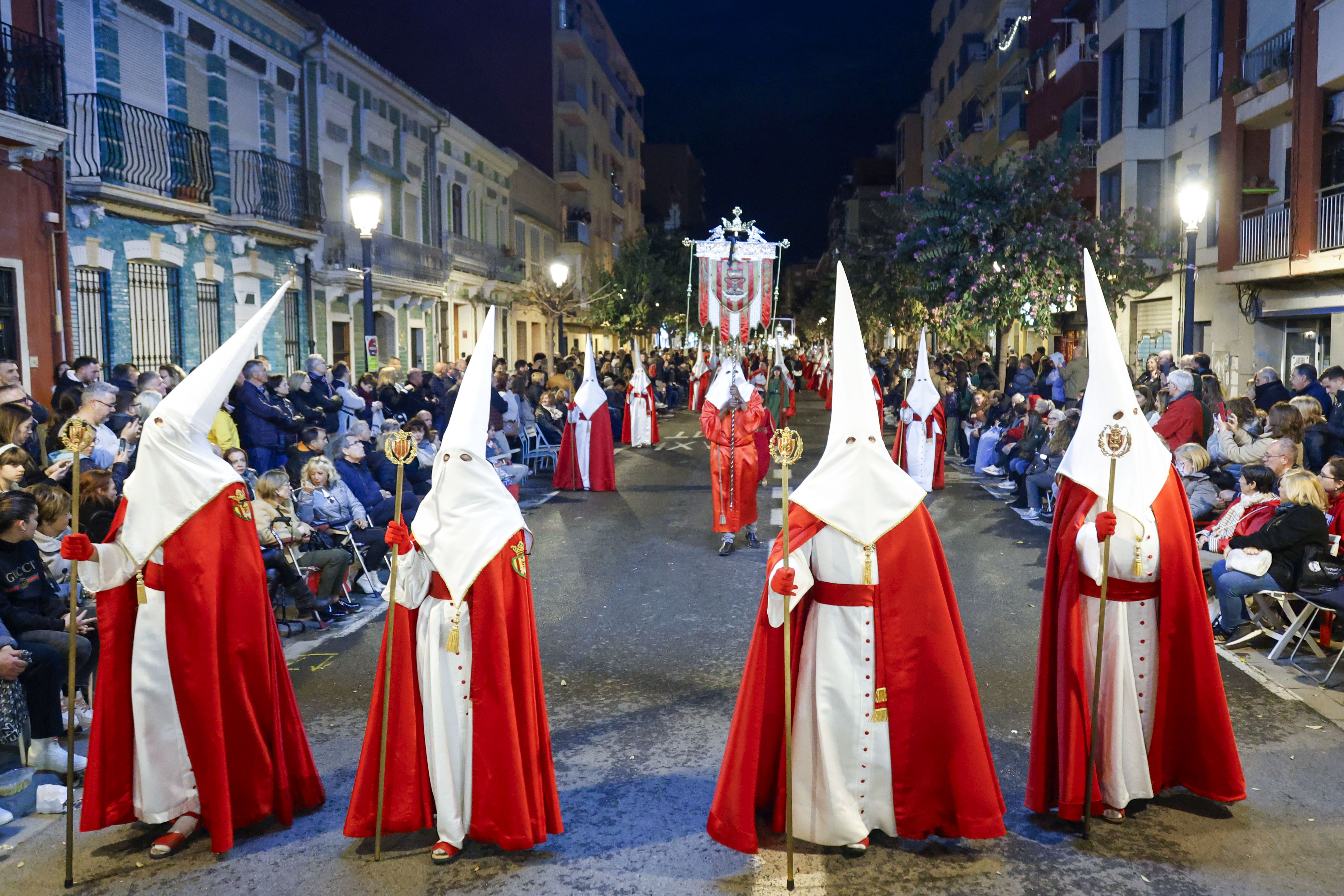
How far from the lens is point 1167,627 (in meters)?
4.86

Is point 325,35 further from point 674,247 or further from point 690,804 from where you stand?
point 674,247

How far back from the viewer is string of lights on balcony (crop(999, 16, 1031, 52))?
111 ft

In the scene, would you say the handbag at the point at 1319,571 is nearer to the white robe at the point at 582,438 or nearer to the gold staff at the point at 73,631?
the gold staff at the point at 73,631

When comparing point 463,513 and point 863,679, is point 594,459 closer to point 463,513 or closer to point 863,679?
point 463,513

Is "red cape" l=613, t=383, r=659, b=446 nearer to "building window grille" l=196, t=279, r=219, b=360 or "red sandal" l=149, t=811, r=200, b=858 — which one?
"building window grille" l=196, t=279, r=219, b=360

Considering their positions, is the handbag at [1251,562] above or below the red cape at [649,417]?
below

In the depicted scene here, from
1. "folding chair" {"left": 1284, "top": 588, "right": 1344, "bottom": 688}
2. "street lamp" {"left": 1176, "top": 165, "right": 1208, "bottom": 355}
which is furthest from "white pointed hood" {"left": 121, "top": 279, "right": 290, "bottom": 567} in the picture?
"street lamp" {"left": 1176, "top": 165, "right": 1208, "bottom": 355}

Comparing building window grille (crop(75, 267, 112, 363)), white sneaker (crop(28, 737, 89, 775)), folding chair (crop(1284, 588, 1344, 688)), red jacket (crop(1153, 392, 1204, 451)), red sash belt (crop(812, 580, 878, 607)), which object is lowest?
white sneaker (crop(28, 737, 89, 775))

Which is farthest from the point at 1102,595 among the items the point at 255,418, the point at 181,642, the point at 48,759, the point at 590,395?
the point at 590,395

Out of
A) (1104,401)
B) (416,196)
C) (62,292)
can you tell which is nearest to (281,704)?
(1104,401)

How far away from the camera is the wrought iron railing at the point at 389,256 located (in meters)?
22.4

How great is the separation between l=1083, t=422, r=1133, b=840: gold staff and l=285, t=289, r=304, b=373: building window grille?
18.3m

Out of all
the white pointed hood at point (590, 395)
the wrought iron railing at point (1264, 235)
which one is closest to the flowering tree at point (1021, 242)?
the wrought iron railing at point (1264, 235)

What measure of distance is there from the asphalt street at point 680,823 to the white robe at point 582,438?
668 centimetres
